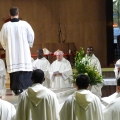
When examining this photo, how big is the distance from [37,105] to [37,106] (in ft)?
0.07

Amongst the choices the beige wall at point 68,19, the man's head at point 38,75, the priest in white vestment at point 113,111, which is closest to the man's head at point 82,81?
the man's head at point 38,75

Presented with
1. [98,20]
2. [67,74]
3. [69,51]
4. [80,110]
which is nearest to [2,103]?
[80,110]

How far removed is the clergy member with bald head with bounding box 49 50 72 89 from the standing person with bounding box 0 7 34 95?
4289 millimetres

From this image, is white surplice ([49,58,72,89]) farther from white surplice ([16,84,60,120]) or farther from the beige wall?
white surplice ([16,84,60,120])

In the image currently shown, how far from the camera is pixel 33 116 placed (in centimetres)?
668

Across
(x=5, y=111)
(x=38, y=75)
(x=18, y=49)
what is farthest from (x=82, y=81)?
(x=18, y=49)

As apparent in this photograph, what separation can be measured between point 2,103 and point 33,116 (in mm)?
528

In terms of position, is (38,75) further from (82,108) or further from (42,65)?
(42,65)

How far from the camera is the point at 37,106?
6.65 metres

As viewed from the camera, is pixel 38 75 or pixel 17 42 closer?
pixel 38 75

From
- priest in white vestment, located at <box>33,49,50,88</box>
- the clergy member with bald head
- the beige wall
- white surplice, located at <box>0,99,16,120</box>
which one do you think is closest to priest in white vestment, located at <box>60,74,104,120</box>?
white surplice, located at <box>0,99,16,120</box>

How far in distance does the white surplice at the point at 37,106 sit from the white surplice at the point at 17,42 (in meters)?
2.10

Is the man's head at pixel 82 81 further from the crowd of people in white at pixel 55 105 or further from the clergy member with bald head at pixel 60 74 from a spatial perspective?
the clergy member with bald head at pixel 60 74

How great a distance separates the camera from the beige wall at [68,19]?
17.2 metres
